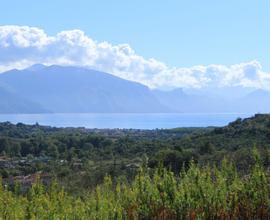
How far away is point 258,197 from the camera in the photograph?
5.38 metres

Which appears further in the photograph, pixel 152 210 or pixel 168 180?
pixel 168 180

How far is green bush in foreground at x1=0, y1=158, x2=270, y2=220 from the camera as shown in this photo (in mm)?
5043

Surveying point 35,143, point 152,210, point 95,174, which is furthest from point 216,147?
point 35,143

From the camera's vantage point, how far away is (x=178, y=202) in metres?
5.47

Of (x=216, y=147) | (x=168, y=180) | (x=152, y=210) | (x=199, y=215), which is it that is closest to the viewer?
(x=199, y=215)

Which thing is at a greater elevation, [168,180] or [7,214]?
[168,180]

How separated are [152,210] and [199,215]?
0.70 meters

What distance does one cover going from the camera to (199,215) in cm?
481

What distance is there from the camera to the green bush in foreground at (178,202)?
504 centimetres

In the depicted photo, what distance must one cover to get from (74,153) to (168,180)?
36.7 metres

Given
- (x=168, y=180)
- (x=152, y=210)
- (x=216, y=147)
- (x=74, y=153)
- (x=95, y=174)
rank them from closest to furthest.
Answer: (x=152, y=210), (x=168, y=180), (x=95, y=174), (x=216, y=147), (x=74, y=153)

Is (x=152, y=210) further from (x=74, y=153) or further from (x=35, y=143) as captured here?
(x=35, y=143)

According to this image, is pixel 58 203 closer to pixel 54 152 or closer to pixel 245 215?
pixel 245 215

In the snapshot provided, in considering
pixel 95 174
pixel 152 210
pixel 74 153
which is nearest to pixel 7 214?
pixel 152 210
